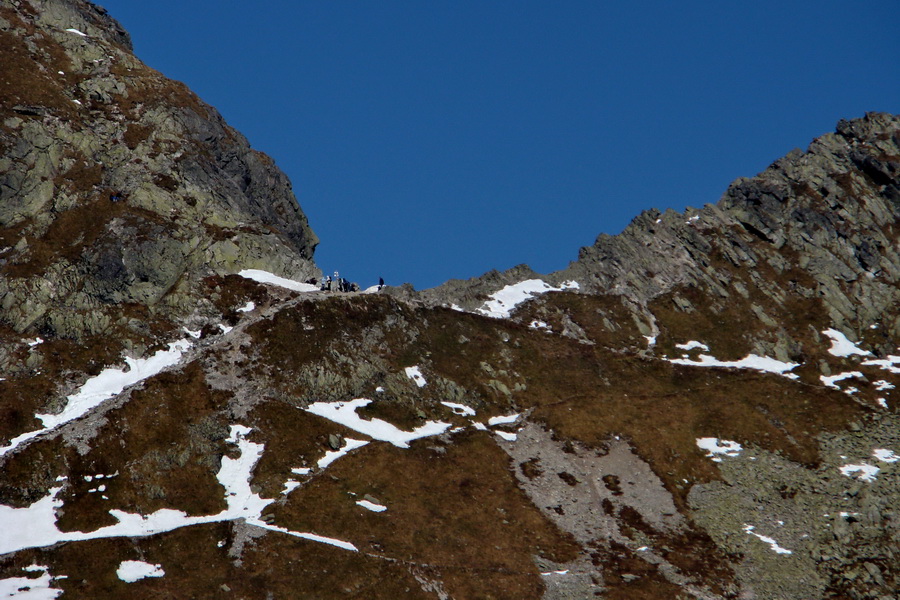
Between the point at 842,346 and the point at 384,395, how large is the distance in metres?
63.2

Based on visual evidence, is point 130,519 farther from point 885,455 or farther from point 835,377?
point 835,377

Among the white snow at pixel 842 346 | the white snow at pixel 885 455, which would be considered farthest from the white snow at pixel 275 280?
the white snow at pixel 842 346

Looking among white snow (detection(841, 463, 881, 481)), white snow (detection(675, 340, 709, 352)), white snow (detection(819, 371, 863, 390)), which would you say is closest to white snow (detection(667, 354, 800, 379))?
white snow (detection(675, 340, 709, 352))

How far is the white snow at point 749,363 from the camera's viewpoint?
97.5 meters

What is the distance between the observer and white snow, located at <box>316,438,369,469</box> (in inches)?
2655

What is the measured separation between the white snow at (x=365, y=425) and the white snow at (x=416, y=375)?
6.34 meters

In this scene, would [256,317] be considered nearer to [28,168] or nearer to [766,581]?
[28,168]

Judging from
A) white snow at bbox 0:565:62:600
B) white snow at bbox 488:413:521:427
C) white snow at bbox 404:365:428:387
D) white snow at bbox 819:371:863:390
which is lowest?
white snow at bbox 0:565:62:600

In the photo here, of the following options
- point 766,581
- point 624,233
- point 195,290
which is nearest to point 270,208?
point 195,290

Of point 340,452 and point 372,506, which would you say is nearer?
point 372,506

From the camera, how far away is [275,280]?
92.3 metres

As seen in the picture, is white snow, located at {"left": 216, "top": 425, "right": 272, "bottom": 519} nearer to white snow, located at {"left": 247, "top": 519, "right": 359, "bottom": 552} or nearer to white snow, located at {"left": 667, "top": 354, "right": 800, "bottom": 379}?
white snow, located at {"left": 247, "top": 519, "right": 359, "bottom": 552}

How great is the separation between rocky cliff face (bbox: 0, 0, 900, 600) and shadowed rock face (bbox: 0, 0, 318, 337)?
36 centimetres

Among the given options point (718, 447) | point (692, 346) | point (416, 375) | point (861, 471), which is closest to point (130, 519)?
point (416, 375)
